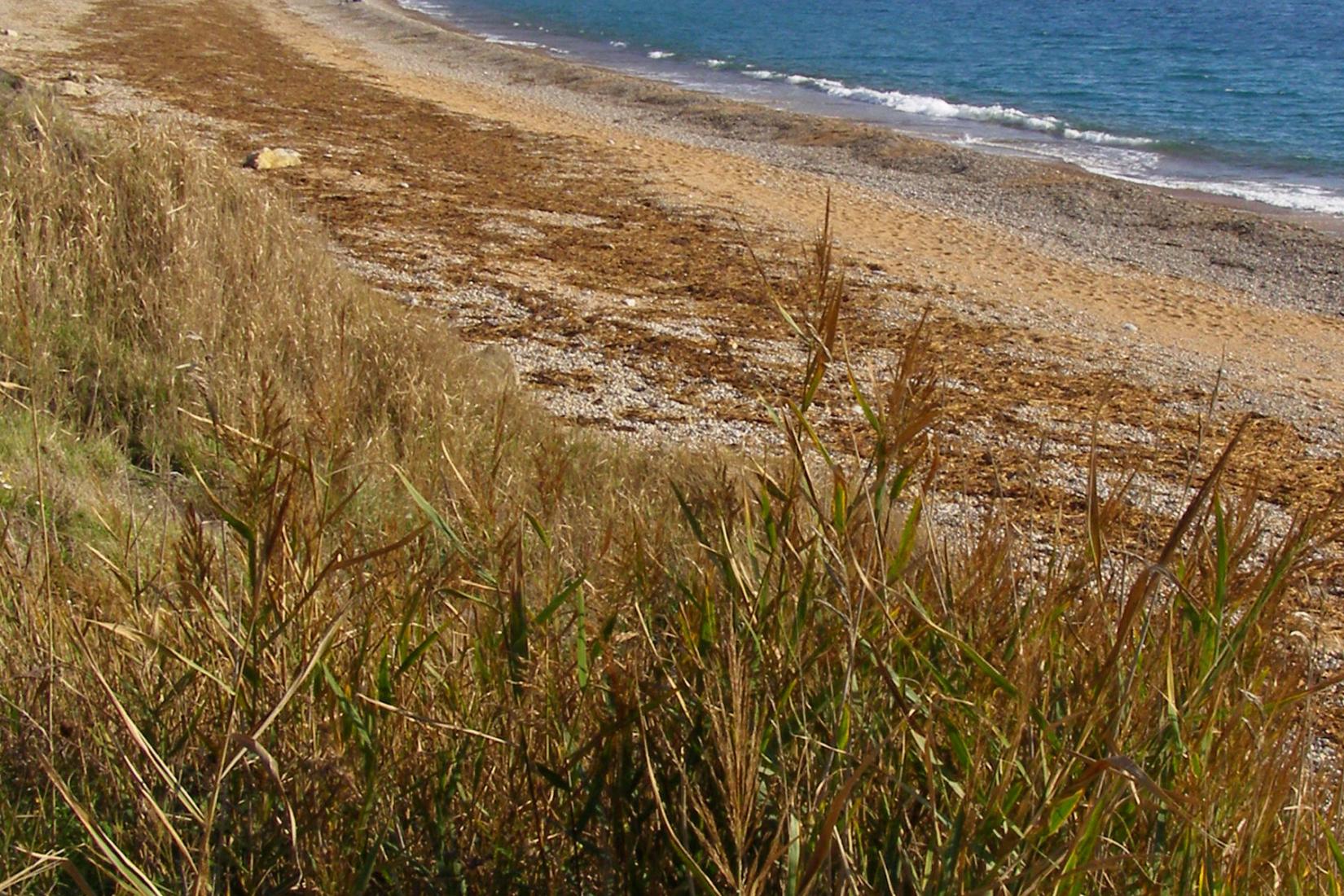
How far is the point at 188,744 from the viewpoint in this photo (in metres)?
2.09

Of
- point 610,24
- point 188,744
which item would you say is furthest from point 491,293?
point 610,24

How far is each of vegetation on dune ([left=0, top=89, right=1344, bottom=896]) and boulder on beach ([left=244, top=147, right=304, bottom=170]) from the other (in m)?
9.39

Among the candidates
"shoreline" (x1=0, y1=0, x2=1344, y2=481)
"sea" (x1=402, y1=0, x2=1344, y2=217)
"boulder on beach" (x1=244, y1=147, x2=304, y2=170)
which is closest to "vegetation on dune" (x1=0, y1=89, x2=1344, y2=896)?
"shoreline" (x1=0, y1=0, x2=1344, y2=481)

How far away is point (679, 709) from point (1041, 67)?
33374 millimetres

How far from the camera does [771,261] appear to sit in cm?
1041

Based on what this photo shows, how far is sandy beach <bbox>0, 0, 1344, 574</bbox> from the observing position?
6887 mm

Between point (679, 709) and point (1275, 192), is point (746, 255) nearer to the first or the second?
point (679, 709)

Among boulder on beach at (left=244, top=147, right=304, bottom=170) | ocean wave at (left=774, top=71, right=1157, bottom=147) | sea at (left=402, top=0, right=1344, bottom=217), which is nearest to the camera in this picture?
boulder on beach at (left=244, top=147, right=304, bottom=170)

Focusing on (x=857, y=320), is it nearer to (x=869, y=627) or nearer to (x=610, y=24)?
(x=869, y=627)

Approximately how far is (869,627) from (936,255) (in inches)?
413

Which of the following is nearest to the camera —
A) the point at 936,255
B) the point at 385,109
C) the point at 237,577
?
the point at 237,577

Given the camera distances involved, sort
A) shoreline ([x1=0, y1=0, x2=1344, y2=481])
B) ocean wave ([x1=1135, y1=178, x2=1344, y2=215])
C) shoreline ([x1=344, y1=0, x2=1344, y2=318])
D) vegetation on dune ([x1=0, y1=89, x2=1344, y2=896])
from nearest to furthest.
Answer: vegetation on dune ([x1=0, y1=89, x2=1344, y2=896]), shoreline ([x1=0, y1=0, x2=1344, y2=481]), shoreline ([x1=344, y1=0, x2=1344, y2=318]), ocean wave ([x1=1135, y1=178, x2=1344, y2=215])

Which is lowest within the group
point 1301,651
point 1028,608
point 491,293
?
point 491,293

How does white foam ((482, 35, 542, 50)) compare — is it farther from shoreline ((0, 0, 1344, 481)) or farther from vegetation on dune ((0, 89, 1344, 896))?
vegetation on dune ((0, 89, 1344, 896))
